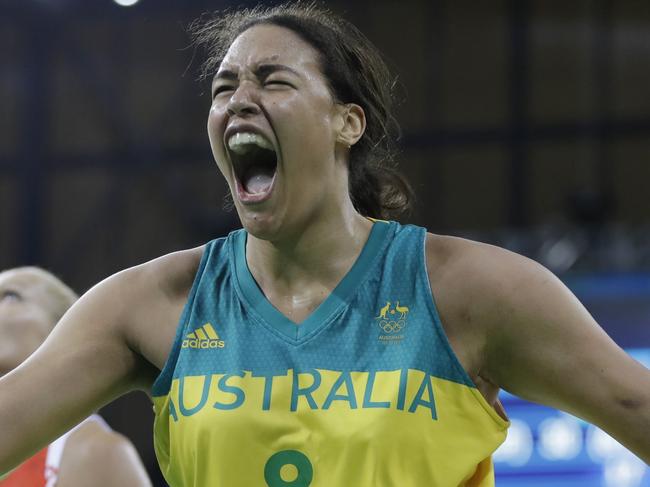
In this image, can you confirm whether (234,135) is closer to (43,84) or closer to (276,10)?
(276,10)

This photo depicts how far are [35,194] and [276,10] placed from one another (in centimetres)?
820

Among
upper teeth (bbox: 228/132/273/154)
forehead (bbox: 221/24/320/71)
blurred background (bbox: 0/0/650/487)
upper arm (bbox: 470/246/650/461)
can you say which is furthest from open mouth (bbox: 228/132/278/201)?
blurred background (bbox: 0/0/650/487)

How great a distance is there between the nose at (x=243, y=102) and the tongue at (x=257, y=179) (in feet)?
0.50

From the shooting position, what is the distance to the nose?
1849 mm

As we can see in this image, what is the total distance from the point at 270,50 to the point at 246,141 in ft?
0.54

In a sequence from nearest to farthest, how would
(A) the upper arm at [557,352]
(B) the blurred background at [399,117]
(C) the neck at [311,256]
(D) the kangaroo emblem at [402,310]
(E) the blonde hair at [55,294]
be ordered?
(A) the upper arm at [557,352] → (D) the kangaroo emblem at [402,310] → (C) the neck at [311,256] → (E) the blonde hair at [55,294] → (B) the blurred background at [399,117]

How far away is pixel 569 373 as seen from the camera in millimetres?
1744

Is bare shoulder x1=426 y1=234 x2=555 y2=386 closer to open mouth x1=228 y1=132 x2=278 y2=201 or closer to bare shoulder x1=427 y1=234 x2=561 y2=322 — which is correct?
bare shoulder x1=427 y1=234 x2=561 y2=322

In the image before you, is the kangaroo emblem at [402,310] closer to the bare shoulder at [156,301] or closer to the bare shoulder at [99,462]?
the bare shoulder at [156,301]

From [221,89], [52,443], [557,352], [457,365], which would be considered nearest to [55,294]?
[52,443]

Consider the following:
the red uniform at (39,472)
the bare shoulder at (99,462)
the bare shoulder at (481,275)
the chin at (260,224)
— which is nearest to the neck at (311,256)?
the chin at (260,224)

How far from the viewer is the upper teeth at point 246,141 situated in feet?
6.07

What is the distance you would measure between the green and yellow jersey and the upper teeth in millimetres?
256

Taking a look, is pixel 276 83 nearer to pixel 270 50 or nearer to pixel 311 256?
pixel 270 50
